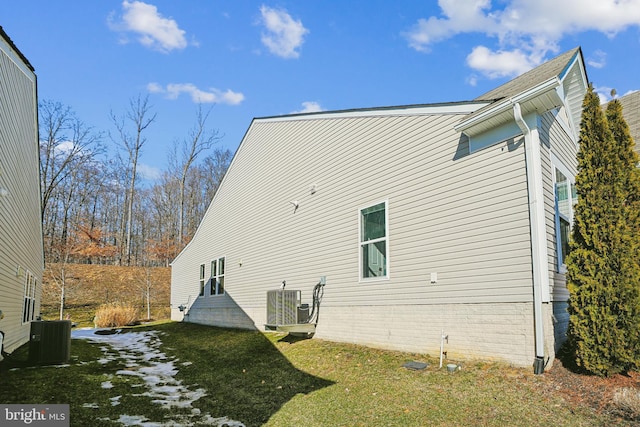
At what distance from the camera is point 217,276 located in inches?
587

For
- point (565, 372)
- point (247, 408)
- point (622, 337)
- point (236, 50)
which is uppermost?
point (236, 50)

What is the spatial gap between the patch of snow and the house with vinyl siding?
313 cm

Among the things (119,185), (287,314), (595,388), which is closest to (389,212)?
(287,314)

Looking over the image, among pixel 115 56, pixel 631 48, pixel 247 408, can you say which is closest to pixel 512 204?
pixel 247 408

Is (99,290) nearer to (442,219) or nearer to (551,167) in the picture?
(442,219)

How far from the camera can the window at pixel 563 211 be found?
5.87m

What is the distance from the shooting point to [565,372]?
16.1ft

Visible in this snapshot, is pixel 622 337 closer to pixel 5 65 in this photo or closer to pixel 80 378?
pixel 80 378

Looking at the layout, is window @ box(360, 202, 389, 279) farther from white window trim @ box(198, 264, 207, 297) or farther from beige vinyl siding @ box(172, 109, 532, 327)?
white window trim @ box(198, 264, 207, 297)

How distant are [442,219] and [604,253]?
216 cm

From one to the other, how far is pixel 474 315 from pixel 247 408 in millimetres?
3364

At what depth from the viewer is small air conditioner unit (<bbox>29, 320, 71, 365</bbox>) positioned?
7.23 meters

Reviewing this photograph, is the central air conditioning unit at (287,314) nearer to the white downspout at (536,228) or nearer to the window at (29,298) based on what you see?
the white downspout at (536,228)
